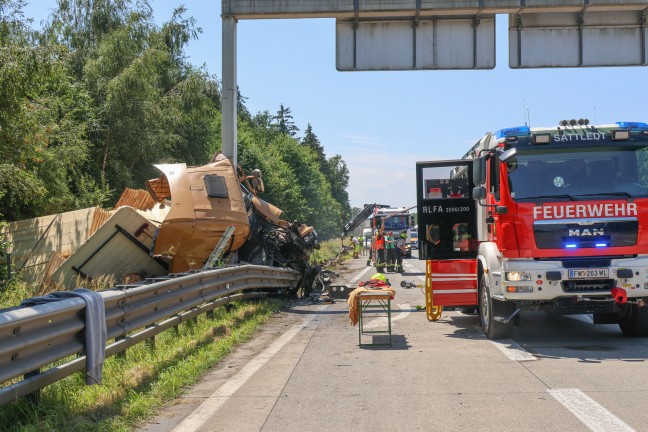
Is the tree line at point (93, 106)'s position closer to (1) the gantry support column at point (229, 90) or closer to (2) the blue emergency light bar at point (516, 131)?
(1) the gantry support column at point (229, 90)

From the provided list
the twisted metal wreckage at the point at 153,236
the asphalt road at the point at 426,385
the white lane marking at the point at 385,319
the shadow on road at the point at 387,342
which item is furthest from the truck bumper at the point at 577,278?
the twisted metal wreckage at the point at 153,236

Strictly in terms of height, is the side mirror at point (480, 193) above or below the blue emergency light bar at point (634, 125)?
below

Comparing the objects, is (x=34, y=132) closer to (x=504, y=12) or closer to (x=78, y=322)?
(x=504, y=12)

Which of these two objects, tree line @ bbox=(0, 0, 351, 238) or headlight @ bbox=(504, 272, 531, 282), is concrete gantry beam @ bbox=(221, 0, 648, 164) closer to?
tree line @ bbox=(0, 0, 351, 238)

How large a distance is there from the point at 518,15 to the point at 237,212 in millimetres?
7457

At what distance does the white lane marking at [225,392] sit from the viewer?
17.8 ft

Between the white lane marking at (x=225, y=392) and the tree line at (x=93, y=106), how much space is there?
8116 millimetres

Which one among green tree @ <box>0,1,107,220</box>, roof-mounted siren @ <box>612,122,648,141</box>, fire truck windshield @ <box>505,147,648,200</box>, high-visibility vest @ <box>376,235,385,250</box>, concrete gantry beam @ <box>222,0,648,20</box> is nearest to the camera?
fire truck windshield @ <box>505,147,648,200</box>

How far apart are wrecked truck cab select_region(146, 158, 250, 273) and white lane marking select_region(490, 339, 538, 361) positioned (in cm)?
652

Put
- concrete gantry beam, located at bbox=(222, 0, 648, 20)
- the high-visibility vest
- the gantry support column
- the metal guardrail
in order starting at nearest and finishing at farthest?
the metal guardrail → concrete gantry beam, located at bbox=(222, 0, 648, 20) → the gantry support column → the high-visibility vest

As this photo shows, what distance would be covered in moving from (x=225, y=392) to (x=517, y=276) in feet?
14.0

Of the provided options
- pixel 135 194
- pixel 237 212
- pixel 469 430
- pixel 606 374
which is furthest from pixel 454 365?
pixel 135 194

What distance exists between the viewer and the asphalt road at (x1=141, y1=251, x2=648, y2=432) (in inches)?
213

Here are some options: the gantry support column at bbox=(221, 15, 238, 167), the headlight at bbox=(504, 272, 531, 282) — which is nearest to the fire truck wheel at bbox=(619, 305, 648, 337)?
the headlight at bbox=(504, 272, 531, 282)
